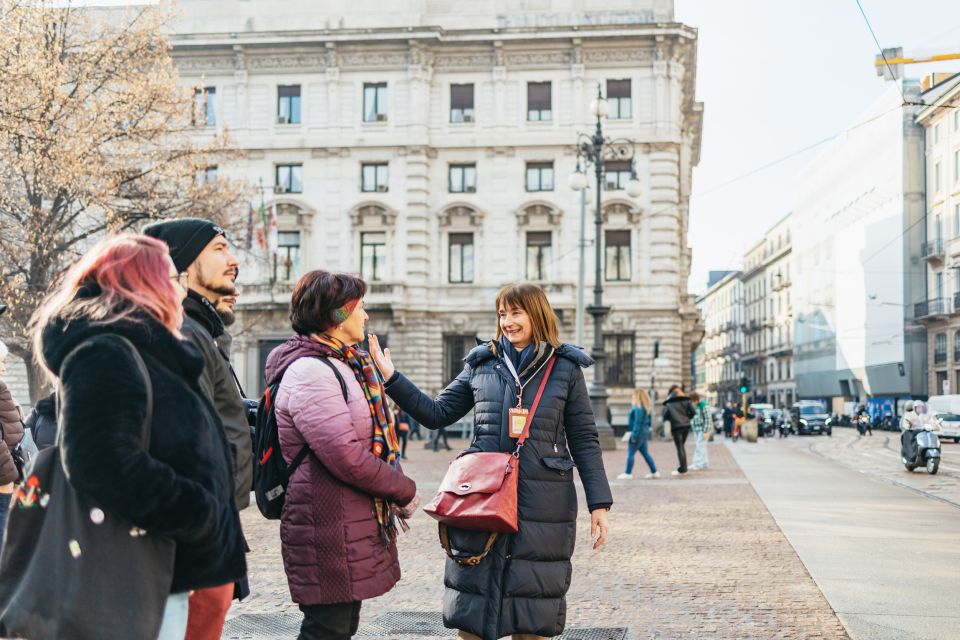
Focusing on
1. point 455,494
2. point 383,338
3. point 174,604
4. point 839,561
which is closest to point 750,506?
point 839,561

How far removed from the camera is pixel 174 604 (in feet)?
9.83

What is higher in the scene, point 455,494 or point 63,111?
point 63,111

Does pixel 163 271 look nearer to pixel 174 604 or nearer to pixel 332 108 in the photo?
pixel 174 604

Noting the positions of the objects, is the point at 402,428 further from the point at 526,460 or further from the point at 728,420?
the point at 728,420

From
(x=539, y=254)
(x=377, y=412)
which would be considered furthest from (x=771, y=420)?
(x=377, y=412)

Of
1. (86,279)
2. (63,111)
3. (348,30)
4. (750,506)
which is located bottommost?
(750,506)

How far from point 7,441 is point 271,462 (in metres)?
3.85

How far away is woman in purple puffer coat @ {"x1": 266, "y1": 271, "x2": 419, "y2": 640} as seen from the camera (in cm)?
388

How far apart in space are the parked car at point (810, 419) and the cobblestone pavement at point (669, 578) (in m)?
36.4

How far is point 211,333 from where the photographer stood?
3666 mm

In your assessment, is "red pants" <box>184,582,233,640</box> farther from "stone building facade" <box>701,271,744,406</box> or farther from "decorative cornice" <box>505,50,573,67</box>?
"stone building facade" <box>701,271,744,406</box>

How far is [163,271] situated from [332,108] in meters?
36.2

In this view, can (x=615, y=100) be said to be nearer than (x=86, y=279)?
No

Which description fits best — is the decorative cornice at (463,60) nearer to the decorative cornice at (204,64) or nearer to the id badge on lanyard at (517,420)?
the decorative cornice at (204,64)
